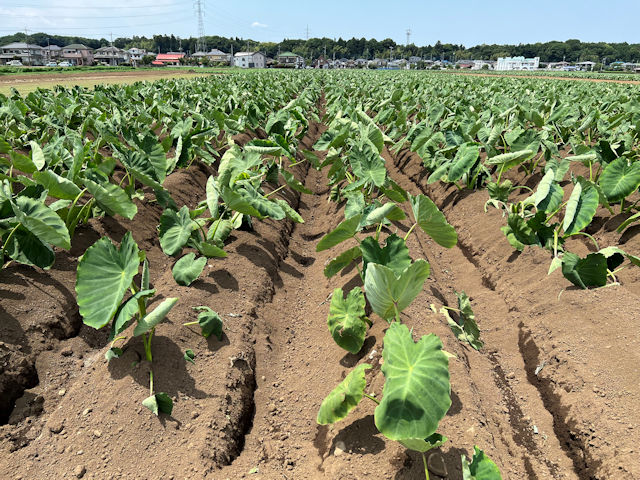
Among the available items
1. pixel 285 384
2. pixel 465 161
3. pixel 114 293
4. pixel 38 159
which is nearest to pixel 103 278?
pixel 114 293

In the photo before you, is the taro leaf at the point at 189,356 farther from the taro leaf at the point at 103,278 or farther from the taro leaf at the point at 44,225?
the taro leaf at the point at 44,225

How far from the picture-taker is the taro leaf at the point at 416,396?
1.48 meters

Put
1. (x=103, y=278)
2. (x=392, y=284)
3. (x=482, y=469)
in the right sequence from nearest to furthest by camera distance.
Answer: (x=482, y=469) < (x=392, y=284) < (x=103, y=278)

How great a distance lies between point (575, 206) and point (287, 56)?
101 metres

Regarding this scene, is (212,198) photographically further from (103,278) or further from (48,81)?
(48,81)

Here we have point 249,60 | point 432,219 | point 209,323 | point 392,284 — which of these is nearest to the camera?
point 392,284

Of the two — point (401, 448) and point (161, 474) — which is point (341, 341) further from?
point (161, 474)

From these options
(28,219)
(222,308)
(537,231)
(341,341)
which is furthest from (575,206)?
(28,219)

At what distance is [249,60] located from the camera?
84.9 m

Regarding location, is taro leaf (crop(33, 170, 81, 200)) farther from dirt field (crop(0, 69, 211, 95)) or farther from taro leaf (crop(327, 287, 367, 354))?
dirt field (crop(0, 69, 211, 95))

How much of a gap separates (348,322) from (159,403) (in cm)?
111

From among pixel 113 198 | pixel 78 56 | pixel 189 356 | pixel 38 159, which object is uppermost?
pixel 78 56

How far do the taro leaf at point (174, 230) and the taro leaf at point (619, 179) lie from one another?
141 inches

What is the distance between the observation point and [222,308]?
10.2 ft
